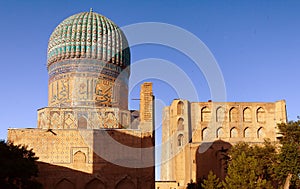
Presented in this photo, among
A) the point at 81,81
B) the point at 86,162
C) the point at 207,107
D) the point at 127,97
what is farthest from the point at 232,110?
the point at 86,162

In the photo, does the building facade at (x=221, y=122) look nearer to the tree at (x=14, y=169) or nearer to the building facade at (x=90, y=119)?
the building facade at (x=90, y=119)

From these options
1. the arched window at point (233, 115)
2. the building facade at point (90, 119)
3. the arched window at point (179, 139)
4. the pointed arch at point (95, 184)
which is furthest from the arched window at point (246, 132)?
the pointed arch at point (95, 184)

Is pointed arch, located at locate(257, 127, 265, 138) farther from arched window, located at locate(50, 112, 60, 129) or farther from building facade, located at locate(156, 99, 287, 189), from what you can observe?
arched window, located at locate(50, 112, 60, 129)

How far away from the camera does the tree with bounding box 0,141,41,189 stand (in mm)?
15899

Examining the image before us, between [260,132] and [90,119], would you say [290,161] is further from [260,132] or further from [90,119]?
[260,132]

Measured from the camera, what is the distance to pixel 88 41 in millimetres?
26828

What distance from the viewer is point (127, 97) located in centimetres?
2858

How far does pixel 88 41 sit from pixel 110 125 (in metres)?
5.55

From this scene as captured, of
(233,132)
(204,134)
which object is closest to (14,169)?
(204,134)

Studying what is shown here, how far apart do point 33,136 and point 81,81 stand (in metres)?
5.88

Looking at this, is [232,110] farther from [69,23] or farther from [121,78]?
[69,23]

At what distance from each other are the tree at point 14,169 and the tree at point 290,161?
1259 cm

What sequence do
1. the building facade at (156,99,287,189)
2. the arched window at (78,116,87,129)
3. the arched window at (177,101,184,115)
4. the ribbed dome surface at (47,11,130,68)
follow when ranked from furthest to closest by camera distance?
the arched window at (177,101,184,115), the building facade at (156,99,287,189), the ribbed dome surface at (47,11,130,68), the arched window at (78,116,87,129)

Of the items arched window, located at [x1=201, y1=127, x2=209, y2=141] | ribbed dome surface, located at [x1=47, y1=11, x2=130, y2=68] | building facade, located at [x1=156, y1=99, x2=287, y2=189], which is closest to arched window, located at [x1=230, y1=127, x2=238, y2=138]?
building facade, located at [x1=156, y1=99, x2=287, y2=189]
